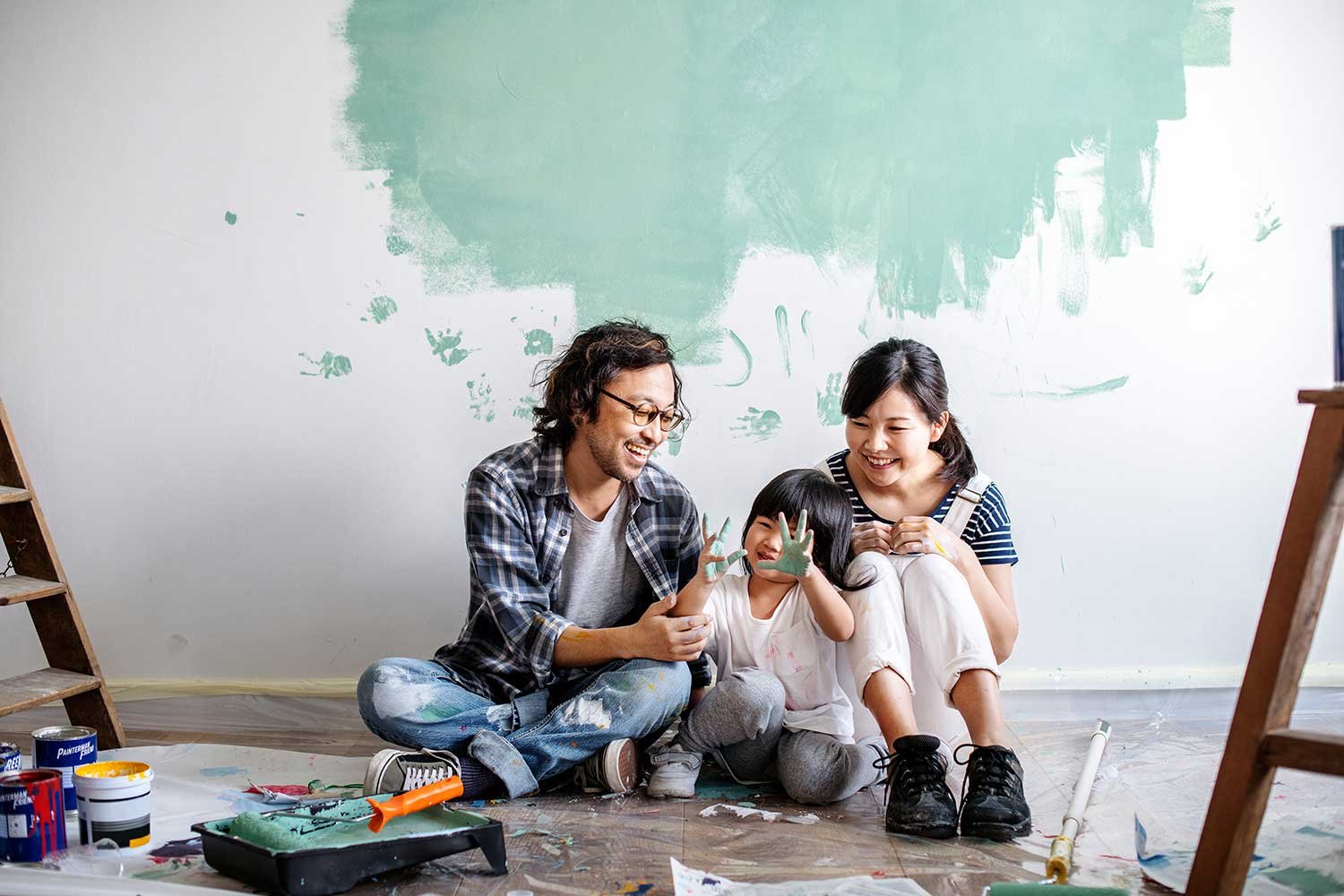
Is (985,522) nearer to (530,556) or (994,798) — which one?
(994,798)

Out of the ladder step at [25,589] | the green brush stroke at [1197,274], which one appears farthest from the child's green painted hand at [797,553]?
the ladder step at [25,589]

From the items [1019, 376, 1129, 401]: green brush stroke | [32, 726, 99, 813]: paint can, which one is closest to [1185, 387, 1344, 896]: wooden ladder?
[1019, 376, 1129, 401]: green brush stroke

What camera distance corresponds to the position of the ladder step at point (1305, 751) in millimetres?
1165

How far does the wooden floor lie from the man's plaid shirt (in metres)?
0.24

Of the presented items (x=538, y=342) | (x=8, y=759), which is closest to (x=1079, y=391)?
(x=538, y=342)

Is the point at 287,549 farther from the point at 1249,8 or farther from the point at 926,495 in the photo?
the point at 1249,8

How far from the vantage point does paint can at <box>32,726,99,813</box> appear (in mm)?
1649

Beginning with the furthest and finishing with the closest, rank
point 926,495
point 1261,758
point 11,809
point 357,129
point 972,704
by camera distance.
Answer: point 357,129, point 926,495, point 972,704, point 11,809, point 1261,758

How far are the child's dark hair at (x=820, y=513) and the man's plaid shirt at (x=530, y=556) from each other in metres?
0.18

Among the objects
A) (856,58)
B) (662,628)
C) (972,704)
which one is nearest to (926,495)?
(972,704)

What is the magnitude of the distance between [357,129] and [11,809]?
4.59 ft

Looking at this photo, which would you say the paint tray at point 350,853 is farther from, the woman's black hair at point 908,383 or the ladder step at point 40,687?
the woman's black hair at point 908,383

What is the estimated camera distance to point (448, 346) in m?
2.34

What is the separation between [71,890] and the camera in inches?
51.5
